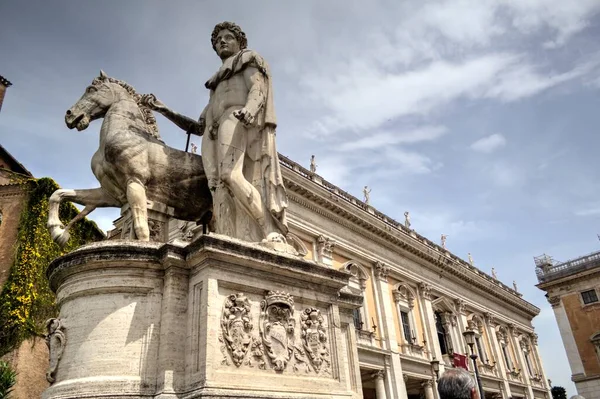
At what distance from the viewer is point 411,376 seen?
944 inches

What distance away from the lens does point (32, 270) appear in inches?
808

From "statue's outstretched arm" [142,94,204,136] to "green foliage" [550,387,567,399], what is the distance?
57.4 metres

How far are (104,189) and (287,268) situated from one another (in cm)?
232

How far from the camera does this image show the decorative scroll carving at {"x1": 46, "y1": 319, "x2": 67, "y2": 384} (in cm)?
398

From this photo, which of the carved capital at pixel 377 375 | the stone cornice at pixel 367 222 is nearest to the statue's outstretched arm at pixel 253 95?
the stone cornice at pixel 367 222

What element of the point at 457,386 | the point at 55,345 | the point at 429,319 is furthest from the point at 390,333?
the point at 457,386

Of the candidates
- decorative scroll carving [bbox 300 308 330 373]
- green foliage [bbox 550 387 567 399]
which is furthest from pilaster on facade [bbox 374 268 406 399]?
green foliage [bbox 550 387 567 399]

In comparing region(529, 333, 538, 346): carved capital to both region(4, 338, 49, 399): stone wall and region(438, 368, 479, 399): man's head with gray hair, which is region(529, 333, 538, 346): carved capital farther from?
region(438, 368, 479, 399): man's head with gray hair

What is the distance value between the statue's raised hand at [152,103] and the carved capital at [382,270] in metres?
20.4

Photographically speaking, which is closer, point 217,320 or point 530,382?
point 217,320

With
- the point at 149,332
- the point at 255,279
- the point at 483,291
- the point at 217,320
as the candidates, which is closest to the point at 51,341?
the point at 149,332

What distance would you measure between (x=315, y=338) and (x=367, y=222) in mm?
20878

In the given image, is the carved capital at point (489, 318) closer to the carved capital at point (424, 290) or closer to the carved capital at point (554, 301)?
the carved capital at point (424, 290)

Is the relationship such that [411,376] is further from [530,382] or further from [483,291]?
[530,382]
